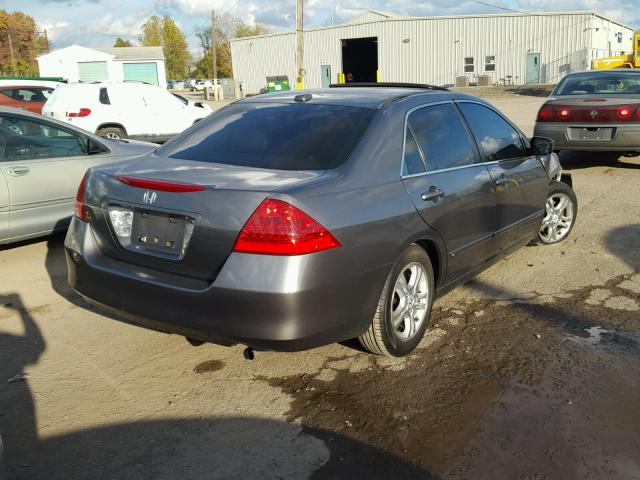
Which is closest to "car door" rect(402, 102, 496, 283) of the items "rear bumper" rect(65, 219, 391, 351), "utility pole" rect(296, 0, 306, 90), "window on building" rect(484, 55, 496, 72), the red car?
"rear bumper" rect(65, 219, 391, 351)

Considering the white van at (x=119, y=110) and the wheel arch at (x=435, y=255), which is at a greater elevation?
the white van at (x=119, y=110)

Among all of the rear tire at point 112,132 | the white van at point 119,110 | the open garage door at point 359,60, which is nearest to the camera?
the white van at point 119,110

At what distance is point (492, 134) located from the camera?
5.01 metres

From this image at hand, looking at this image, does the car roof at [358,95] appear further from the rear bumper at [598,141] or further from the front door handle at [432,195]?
the rear bumper at [598,141]

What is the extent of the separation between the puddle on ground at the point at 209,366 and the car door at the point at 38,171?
3.25 m

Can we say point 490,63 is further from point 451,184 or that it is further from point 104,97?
point 451,184

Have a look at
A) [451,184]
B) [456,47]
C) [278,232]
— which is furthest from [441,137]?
[456,47]

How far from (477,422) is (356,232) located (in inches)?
45.0

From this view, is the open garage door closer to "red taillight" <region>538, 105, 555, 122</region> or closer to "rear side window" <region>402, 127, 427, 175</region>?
"red taillight" <region>538, 105, 555, 122</region>

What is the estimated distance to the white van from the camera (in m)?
13.3

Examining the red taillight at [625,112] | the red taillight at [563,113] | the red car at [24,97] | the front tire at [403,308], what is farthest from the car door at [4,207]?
the red car at [24,97]

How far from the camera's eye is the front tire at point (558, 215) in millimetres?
6285

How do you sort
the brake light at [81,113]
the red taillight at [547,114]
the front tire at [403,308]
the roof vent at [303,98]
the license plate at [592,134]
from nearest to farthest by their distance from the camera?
the front tire at [403,308] < the roof vent at [303,98] < the license plate at [592,134] < the red taillight at [547,114] < the brake light at [81,113]

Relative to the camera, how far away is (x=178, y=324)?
327cm
